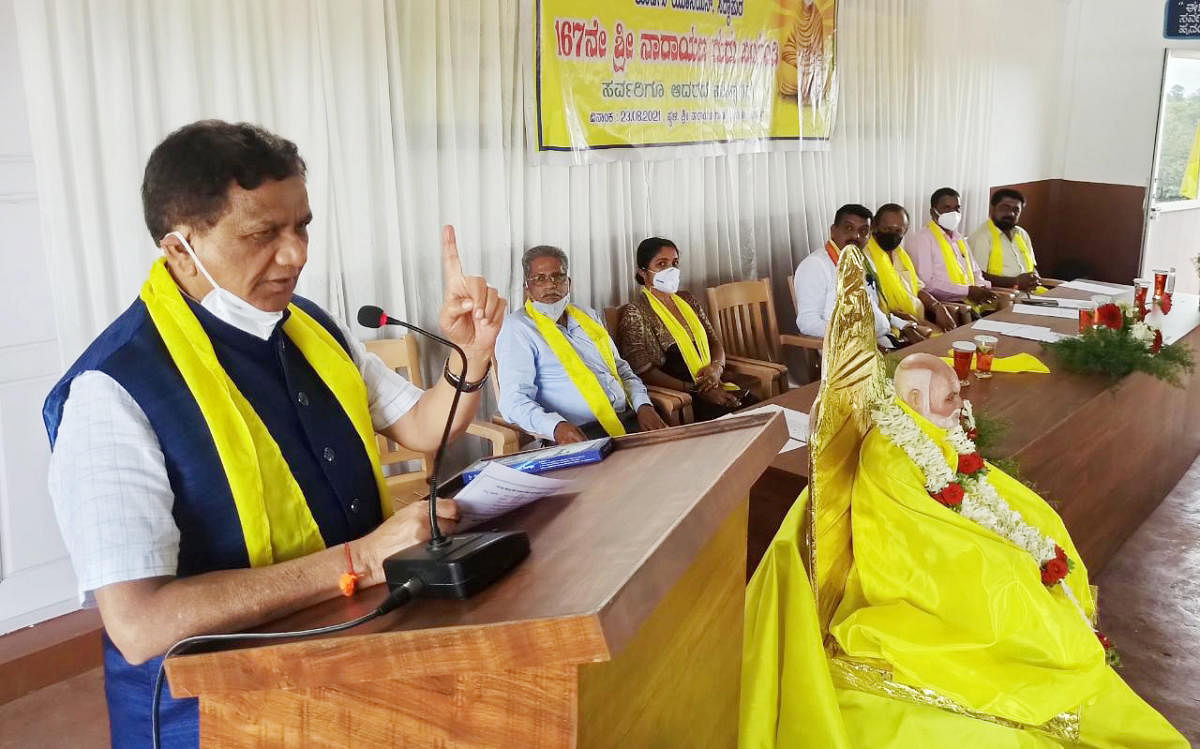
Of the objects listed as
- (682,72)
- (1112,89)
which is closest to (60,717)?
(682,72)

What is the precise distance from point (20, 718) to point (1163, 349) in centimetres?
405

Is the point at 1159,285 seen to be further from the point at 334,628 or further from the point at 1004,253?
the point at 334,628

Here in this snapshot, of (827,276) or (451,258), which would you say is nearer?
(451,258)

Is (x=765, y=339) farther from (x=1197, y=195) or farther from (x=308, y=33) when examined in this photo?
(x=1197, y=195)

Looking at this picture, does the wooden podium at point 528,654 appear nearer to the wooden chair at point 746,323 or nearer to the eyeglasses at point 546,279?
the eyeglasses at point 546,279

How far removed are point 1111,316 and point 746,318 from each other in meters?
1.64

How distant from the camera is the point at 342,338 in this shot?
1.53m

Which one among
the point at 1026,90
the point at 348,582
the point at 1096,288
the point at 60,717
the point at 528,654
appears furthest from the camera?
the point at 1026,90

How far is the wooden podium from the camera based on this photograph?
2.40 ft

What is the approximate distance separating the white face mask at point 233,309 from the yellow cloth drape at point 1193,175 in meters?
9.02

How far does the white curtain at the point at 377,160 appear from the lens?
2451 millimetres

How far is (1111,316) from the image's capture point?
3502 millimetres

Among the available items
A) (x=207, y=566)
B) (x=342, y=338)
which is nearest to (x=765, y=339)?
(x=342, y=338)

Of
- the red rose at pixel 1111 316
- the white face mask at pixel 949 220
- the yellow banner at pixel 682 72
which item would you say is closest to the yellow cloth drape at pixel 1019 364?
the red rose at pixel 1111 316
